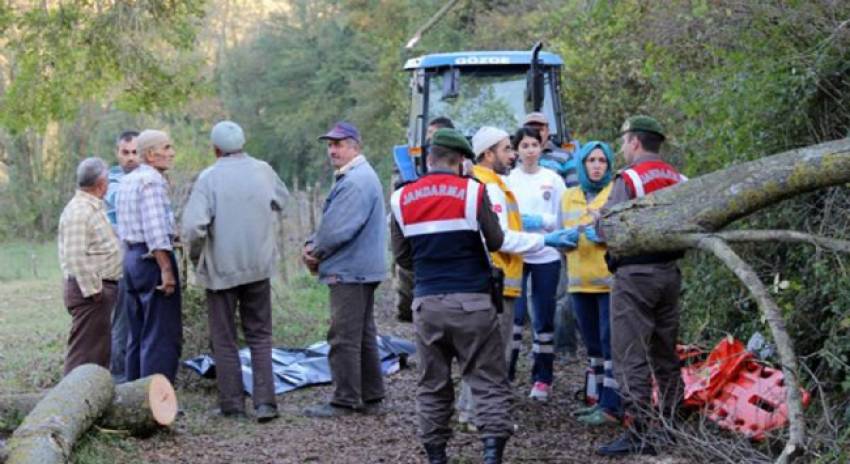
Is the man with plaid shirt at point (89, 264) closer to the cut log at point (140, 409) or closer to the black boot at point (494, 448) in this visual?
the cut log at point (140, 409)

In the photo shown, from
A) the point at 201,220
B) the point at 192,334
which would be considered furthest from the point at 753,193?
the point at 192,334

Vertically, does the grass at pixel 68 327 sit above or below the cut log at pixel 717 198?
below

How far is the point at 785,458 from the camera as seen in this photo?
4.74 m

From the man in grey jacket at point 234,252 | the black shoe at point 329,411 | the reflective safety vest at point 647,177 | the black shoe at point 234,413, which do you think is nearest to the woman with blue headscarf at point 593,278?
the reflective safety vest at point 647,177

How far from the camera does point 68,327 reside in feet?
41.9

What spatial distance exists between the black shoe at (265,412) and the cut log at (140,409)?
75cm

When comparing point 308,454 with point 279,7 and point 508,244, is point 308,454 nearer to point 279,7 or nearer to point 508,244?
point 508,244

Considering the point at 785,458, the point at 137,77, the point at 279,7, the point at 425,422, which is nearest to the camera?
the point at 785,458

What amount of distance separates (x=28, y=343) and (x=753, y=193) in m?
8.29

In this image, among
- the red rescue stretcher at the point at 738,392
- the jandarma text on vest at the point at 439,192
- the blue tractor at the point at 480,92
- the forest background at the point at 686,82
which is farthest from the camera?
the blue tractor at the point at 480,92

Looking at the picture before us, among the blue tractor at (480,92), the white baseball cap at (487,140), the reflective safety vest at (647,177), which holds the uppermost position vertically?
the blue tractor at (480,92)

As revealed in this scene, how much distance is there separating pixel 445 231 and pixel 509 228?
112 cm

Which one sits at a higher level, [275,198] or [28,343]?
[275,198]

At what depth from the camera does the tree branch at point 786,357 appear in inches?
187
